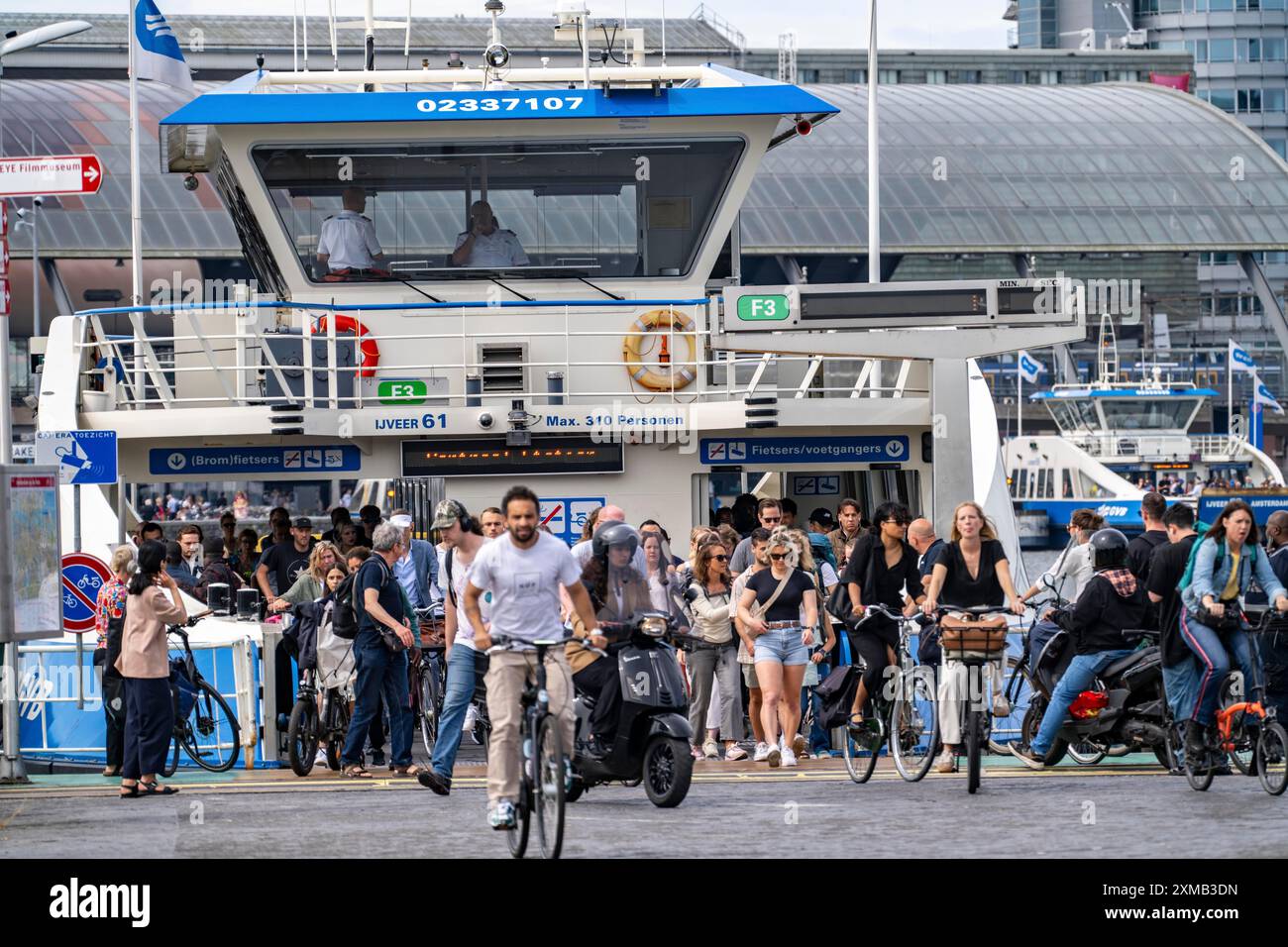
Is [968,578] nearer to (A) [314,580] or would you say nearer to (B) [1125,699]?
(B) [1125,699]

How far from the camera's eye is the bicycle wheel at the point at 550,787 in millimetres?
9781

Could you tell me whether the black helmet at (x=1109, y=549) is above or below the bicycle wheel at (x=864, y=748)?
above

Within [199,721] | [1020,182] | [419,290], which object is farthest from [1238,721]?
[1020,182]

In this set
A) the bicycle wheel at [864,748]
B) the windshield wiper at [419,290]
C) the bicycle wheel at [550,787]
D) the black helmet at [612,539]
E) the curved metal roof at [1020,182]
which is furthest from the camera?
the curved metal roof at [1020,182]

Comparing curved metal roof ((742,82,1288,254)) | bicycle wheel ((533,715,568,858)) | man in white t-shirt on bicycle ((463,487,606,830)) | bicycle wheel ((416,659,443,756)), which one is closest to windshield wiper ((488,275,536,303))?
bicycle wheel ((416,659,443,756))

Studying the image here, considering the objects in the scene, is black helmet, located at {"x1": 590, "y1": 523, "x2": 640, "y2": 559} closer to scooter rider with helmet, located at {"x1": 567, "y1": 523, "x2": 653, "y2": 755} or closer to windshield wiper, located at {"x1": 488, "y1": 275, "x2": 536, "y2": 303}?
scooter rider with helmet, located at {"x1": 567, "y1": 523, "x2": 653, "y2": 755}

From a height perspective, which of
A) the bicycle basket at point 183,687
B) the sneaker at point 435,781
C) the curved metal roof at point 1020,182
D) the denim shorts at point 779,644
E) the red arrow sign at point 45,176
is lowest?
the sneaker at point 435,781

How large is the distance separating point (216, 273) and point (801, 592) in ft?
200

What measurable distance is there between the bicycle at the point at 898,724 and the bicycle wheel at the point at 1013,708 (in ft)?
4.87

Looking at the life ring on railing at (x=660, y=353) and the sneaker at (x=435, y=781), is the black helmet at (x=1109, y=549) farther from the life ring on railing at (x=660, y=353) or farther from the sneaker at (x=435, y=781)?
the life ring on railing at (x=660, y=353)

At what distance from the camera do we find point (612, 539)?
12188mm

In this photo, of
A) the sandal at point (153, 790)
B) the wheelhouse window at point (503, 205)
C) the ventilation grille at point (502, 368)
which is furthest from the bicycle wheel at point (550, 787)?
the wheelhouse window at point (503, 205)

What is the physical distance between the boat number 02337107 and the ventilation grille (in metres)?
2.24
